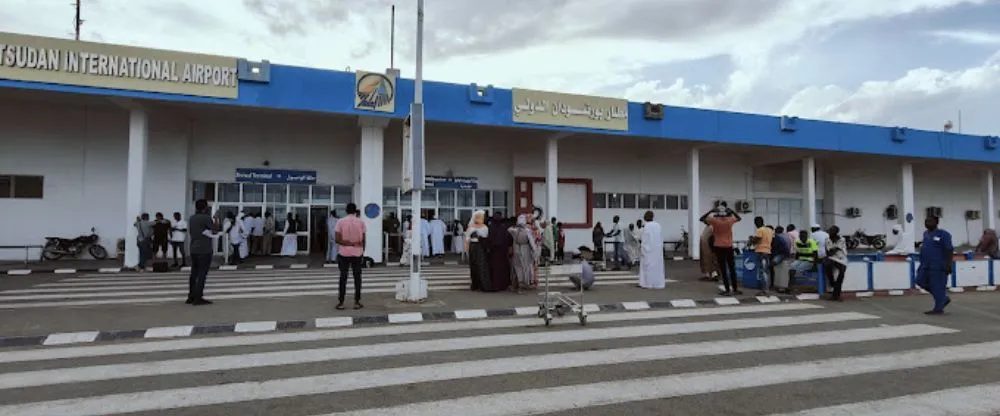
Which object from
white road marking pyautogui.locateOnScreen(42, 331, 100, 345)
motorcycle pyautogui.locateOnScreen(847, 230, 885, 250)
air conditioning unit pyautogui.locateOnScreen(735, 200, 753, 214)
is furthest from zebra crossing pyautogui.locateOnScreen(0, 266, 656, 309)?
motorcycle pyautogui.locateOnScreen(847, 230, 885, 250)

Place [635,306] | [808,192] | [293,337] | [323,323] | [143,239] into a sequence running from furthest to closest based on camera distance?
[808,192]
[143,239]
[635,306]
[323,323]
[293,337]

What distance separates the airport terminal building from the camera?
16312 mm

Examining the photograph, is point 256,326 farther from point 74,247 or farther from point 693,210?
point 693,210

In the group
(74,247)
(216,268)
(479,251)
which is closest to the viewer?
(479,251)

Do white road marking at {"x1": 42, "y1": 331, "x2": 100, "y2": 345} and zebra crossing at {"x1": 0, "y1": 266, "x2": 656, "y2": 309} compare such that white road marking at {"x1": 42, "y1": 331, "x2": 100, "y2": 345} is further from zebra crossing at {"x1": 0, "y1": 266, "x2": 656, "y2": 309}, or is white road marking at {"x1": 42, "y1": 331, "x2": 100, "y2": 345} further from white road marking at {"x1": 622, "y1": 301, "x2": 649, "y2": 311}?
white road marking at {"x1": 622, "y1": 301, "x2": 649, "y2": 311}

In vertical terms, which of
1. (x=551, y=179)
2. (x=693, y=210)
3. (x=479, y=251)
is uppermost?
(x=551, y=179)

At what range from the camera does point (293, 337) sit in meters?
7.22

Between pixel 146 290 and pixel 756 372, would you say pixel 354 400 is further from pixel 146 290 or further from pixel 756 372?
pixel 146 290

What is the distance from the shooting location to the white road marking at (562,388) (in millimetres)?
4566

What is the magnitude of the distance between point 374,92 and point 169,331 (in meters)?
11.4

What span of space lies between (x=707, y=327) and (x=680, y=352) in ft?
5.86

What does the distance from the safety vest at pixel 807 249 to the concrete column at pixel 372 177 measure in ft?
38.7

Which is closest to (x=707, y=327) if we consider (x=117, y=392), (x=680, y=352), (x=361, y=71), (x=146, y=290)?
(x=680, y=352)

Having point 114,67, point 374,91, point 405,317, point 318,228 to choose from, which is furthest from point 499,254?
point 318,228
